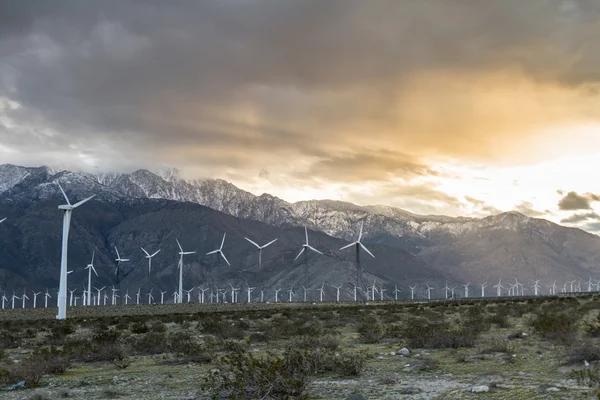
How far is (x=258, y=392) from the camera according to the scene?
497 inches

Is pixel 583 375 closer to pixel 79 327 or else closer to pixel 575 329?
pixel 575 329

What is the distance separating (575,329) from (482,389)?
43.1ft

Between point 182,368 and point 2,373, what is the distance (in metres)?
5.89

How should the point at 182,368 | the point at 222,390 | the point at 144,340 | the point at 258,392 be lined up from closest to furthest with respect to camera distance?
1. the point at 258,392
2. the point at 222,390
3. the point at 182,368
4. the point at 144,340

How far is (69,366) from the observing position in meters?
21.3

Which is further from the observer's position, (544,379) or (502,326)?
(502,326)

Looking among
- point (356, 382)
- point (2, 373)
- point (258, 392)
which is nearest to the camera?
point (258, 392)

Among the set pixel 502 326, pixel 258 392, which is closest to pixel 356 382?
pixel 258 392

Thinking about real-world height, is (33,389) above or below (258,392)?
below

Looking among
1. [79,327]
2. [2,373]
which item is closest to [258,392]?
[2,373]

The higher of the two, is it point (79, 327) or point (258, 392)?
point (258, 392)

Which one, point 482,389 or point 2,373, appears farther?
point 2,373

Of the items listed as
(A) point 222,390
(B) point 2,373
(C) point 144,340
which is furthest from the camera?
(C) point 144,340

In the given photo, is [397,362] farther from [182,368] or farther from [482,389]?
[182,368]
